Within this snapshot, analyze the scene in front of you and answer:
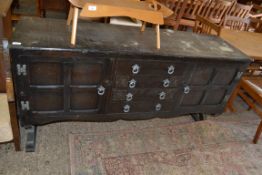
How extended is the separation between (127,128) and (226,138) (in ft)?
2.89

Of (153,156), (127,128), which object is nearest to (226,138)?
(153,156)

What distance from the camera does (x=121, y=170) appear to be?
1519 millimetres

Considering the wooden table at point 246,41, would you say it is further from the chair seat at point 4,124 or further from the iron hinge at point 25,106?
the chair seat at point 4,124

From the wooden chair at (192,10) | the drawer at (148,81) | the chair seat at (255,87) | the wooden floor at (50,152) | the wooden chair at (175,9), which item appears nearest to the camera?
the wooden floor at (50,152)

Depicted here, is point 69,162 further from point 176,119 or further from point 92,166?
point 176,119

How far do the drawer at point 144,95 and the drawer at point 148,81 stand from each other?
39 millimetres

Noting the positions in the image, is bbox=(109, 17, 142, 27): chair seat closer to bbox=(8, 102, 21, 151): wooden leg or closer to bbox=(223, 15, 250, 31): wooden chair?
bbox=(223, 15, 250, 31): wooden chair

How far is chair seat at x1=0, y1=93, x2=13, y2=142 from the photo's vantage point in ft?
4.32

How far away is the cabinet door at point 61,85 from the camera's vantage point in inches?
51.8

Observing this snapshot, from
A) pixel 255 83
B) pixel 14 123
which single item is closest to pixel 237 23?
pixel 255 83

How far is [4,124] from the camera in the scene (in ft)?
4.30

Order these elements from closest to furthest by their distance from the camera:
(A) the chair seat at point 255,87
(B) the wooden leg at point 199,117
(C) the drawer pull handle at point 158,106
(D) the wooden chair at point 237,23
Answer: (C) the drawer pull handle at point 158,106 → (A) the chair seat at point 255,87 → (B) the wooden leg at point 199,117 → (D) the wooden chair at point 237,23

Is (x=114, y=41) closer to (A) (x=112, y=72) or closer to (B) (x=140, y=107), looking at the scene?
(A) (x=112, y=72)

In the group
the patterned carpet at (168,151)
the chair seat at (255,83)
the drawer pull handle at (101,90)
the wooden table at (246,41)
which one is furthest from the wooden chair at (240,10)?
the drawer pull handle at (101,90)
